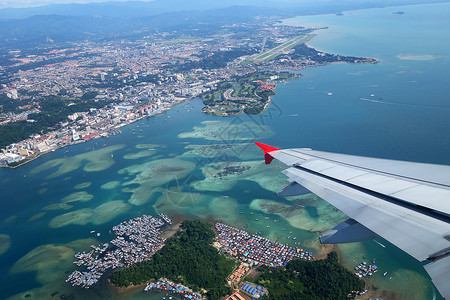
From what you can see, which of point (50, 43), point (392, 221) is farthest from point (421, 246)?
point (50, 43)

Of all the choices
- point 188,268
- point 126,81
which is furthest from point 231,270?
point 126,81

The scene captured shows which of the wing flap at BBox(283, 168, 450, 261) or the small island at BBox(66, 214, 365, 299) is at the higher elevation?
the wing flap at BBox(283, 168, 450, 261)

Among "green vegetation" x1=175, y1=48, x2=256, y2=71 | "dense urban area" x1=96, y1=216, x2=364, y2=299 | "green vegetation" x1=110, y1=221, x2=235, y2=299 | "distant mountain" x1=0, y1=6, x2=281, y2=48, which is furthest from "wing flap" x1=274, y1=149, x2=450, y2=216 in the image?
"distant mountain" x1=0, y1=6, x2=281, y2=48

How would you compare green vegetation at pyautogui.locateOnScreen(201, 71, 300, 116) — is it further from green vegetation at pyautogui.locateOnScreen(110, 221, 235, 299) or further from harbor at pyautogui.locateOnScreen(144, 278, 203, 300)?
harbor at pyautogui.locateOnScreen(144, 278, 203, 300)

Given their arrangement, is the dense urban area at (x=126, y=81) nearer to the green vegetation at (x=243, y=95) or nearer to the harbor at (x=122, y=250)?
the green vegetation at (x=243, y=95)

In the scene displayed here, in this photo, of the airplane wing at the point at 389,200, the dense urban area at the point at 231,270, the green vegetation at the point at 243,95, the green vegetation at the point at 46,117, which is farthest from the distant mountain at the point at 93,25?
the airplane wing at the point at 389,200

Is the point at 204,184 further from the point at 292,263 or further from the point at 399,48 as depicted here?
the point at 399,48

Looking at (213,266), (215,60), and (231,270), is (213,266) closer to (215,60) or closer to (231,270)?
(231,270)
